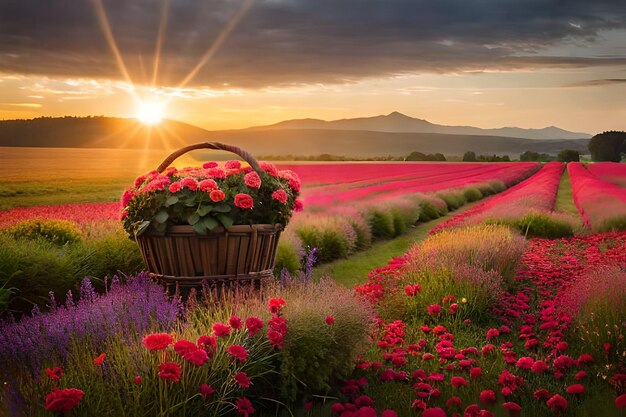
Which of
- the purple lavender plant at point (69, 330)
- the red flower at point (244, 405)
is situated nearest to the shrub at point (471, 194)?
the purple lavender plant at point (69, 330)

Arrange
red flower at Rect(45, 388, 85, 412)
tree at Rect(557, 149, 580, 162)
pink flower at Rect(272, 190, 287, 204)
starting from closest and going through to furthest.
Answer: red flower at Rect(45, 388, 85, 412), pink flower at Rect(272, 190, 287, 204), tree at Rect(557, 149, 580, 162)

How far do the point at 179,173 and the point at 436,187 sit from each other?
18.3 m

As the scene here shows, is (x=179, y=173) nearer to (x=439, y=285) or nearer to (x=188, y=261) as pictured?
(x=188, y=261)

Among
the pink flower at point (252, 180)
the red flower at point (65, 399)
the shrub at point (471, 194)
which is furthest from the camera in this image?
the shrub at point (471, 194)

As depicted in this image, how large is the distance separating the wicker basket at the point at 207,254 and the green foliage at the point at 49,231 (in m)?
1.92

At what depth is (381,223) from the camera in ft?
47.8

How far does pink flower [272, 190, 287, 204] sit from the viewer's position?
654 centimetres

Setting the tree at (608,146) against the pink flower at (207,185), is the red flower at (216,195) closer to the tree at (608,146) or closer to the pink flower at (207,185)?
the pink flower at (207,185)

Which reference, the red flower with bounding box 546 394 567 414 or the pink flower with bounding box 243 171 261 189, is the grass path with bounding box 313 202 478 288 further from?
the red flower with bounding box 546 394 567 414

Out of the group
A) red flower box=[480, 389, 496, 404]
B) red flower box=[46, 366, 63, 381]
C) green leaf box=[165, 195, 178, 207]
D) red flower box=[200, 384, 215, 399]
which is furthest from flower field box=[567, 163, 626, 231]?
red flower box=[46, 366, 63, 381]

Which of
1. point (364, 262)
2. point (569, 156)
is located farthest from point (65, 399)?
point (569, 156)

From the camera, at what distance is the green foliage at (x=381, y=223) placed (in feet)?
47.5

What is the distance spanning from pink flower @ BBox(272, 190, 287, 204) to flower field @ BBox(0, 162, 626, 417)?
328 mm

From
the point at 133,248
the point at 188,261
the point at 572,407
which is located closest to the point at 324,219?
the point at 133,248
